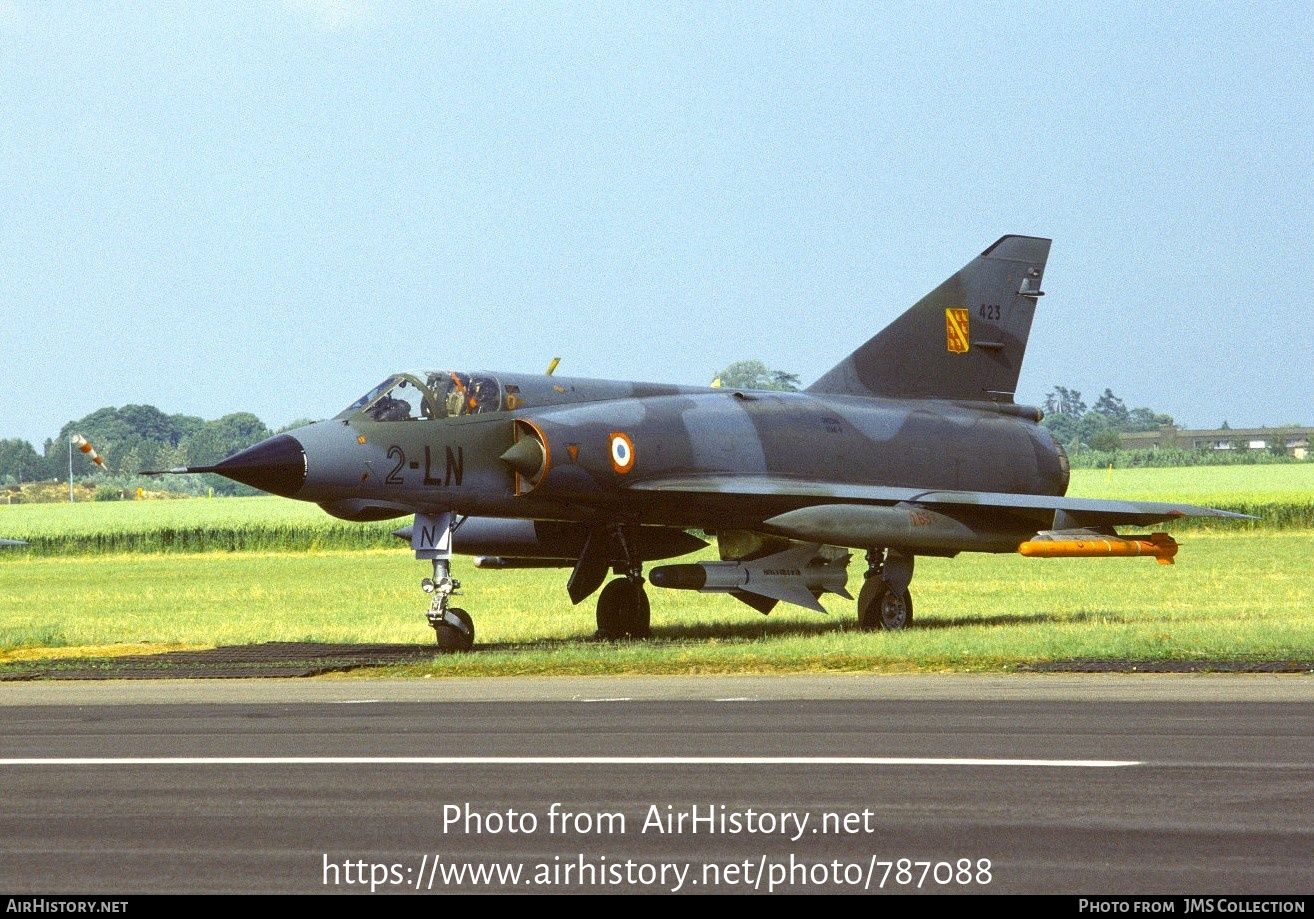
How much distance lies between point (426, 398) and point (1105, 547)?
8620 mm

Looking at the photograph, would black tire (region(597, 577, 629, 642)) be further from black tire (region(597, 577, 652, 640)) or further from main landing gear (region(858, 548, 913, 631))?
main landing gear (region(858, 548, 913, 631))

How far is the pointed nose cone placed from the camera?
19297mm

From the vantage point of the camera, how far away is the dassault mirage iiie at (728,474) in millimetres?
20609

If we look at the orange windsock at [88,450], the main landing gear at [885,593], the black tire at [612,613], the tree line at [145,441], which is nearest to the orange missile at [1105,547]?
the main landing gear at [885,593]

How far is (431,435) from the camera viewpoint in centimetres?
2070

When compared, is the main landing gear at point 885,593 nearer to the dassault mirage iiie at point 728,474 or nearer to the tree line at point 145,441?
the dassault mirage iiie at point 728,474

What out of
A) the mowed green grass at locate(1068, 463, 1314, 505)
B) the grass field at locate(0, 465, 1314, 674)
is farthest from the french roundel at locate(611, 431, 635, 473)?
the mowed green grass at locate(1068, 463, 1314, 505)

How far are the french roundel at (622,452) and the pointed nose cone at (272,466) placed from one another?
13.1 feet

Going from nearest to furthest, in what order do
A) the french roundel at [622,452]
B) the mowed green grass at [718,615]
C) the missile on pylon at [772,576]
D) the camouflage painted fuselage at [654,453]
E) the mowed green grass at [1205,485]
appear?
the mowed green grass at [718,615] < the camouflage painted fuselage at [654,453] < the french roundel at [622,452] < the missile on pylon at [772,576] < the mowed green grass at [1205,485]

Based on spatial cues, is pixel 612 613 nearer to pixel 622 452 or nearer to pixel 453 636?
pixel 622 452

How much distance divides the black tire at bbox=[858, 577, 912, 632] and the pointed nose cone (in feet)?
25.9
